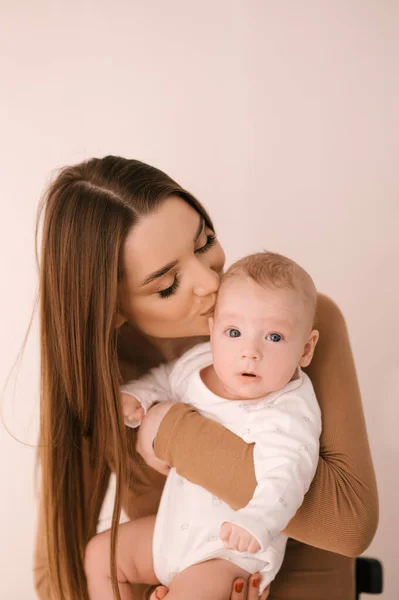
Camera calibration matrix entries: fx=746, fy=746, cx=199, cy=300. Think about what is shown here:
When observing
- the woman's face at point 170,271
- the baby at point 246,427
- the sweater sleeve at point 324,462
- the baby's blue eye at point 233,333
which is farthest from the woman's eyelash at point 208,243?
the sweater sleeve at point 324,462

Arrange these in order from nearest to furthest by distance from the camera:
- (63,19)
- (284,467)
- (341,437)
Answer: (284,467)
(341,437)
(63,19)

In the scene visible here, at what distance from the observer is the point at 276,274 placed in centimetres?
153

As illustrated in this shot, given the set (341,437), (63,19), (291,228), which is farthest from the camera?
(291,228)

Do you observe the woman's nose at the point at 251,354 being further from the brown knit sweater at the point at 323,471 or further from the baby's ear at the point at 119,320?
the baby's ear at the point at 119,320

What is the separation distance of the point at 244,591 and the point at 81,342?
60 centimetres

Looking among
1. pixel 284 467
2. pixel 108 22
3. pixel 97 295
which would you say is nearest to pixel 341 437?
pixel 284 467

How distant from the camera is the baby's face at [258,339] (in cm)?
149

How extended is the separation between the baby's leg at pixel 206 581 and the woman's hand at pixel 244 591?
0.04ft

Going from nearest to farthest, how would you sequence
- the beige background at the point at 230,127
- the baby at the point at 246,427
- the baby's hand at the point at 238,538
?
the baby's hand at the point at 238,538
the baby at the point at 246,427
the beige background at the point at 230,127

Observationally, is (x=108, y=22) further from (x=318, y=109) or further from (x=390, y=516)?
(x=390, y=516)

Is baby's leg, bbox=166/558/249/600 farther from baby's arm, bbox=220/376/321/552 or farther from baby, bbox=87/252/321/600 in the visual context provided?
baby's arm, bbox=220/376/321/552

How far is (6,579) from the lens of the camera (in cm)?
265

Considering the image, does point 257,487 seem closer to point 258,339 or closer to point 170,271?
point 258,339

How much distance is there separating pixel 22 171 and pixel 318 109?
994 mm
